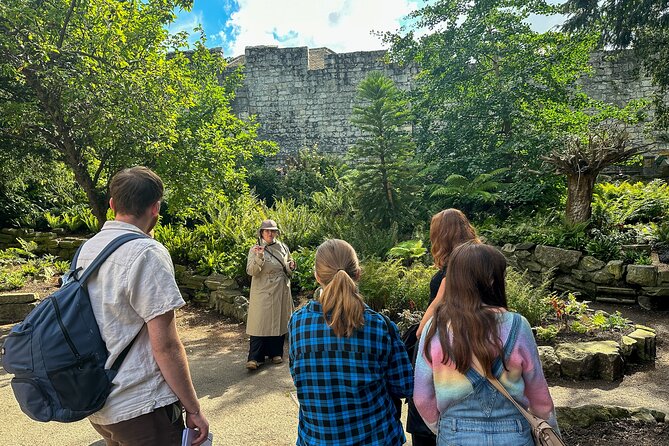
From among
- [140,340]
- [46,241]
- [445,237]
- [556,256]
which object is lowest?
[46,241]

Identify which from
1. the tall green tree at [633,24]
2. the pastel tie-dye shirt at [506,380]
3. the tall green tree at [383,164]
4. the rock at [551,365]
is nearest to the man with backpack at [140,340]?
the pastel tie-dye shirt at [506,380]

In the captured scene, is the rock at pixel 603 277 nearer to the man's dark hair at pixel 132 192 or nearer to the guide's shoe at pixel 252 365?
the guide's shoe at pixel 252 365

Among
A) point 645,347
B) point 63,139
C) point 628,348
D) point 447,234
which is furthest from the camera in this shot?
point 63,139

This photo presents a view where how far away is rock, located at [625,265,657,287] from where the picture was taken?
7.01 m

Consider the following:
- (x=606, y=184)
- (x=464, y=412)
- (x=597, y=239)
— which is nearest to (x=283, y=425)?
(x=464, y=412)

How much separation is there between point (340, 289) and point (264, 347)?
149 inches

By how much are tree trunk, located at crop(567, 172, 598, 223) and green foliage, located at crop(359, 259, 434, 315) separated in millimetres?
3318

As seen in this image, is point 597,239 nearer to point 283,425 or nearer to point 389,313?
point 389,313

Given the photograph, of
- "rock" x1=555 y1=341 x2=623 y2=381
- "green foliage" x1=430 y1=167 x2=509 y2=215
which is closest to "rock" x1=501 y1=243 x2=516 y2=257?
"green foliage" x1=430 y1=167 x2=509 y2=215

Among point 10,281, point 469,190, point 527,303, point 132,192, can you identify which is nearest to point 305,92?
point 469,190

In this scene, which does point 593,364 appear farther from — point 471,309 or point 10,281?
point 10,281

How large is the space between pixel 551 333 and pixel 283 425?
3187 mm

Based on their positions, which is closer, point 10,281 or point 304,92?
point 10,281

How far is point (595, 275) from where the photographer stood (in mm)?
7492
